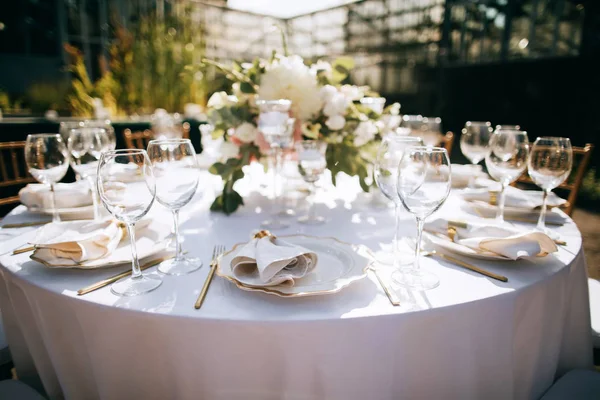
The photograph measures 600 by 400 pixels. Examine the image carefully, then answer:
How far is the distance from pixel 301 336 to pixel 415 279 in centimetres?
30

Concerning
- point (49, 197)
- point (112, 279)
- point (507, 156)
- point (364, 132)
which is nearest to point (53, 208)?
point (49, 197)

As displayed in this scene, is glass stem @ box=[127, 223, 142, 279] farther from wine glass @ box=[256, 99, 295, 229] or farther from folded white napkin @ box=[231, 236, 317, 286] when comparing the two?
wine glass @ box=[256, 99, 295, 229]

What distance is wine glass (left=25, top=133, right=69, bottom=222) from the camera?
47.7 inches

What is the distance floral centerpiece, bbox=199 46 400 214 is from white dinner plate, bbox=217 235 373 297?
0.49m

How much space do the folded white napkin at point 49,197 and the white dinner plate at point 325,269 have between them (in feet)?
2.55

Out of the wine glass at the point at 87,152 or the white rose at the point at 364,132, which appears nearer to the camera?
the wine glass at the point at 87,152

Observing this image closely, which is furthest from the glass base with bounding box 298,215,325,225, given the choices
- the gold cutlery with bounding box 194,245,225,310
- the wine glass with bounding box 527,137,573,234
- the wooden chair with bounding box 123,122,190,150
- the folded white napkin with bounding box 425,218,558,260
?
the wooden chair with bounding box 123,122,190,150

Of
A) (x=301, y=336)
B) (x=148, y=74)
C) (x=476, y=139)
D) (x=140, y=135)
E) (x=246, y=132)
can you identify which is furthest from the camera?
(x=148, y=74)

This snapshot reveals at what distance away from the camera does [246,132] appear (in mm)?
1418

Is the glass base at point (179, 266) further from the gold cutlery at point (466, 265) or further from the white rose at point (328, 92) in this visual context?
the white rose at point (328, 92)

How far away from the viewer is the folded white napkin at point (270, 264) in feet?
2.53

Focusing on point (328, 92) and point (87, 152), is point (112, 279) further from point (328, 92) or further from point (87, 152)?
point (328, 92)

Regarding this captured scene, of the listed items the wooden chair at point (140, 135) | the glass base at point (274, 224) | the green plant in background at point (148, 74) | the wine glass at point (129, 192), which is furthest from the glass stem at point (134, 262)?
the green plant in background at point (148, 74)

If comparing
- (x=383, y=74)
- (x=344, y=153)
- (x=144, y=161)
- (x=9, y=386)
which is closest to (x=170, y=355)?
(x=144, y=161)
